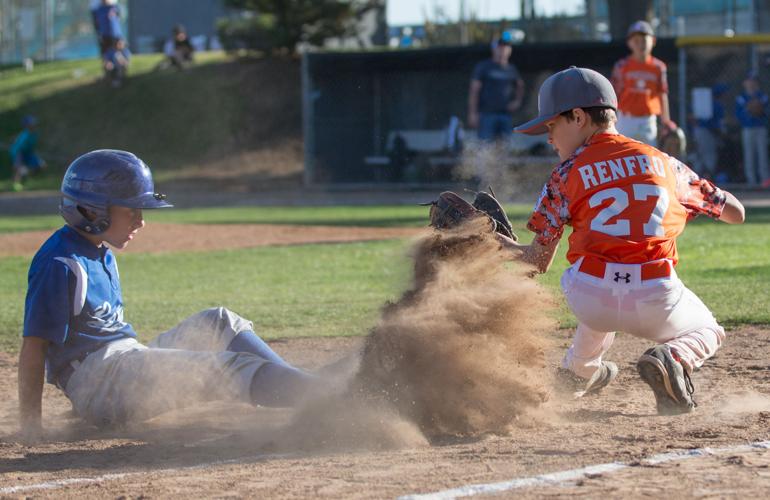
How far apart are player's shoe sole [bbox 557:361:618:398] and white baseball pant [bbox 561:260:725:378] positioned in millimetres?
387

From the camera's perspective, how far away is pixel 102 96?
30.4 m

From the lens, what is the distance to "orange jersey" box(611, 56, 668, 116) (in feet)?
42.3

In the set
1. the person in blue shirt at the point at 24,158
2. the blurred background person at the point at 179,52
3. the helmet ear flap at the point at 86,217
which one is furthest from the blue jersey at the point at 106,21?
the helmet ear flap at the point at 86,217

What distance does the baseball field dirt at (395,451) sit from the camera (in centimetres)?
363

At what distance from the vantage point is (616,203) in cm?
460

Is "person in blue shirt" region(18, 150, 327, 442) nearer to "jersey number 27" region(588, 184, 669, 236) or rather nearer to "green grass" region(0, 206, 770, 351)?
"green grass" region(0, 206, 770, 351)

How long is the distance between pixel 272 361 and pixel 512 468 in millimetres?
1441

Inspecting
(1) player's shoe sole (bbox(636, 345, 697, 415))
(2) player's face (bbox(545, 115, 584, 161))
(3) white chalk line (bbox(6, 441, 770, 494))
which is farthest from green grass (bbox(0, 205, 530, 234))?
(3) white chalk line (bbox(6, 441, 770, 494))

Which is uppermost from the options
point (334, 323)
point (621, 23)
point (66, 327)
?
point (621, 23)

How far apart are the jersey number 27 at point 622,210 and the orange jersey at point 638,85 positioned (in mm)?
8563

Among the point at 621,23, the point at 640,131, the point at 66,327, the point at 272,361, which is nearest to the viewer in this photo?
the point at 66,327

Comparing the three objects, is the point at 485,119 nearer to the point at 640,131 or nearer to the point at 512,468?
the point at 640,131

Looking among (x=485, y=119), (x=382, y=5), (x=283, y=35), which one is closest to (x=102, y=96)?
(x=283, y=35)

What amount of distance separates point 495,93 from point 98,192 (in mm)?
12281
